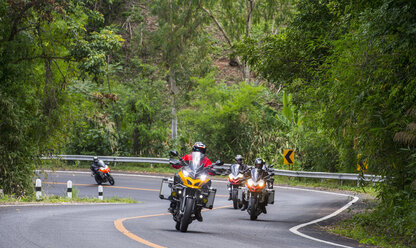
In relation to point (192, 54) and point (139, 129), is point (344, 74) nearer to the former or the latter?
point (139, 129)

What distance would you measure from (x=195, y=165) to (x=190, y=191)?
1.88 feet

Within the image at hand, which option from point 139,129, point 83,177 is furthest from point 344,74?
point 139,129

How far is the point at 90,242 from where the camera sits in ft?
29.0

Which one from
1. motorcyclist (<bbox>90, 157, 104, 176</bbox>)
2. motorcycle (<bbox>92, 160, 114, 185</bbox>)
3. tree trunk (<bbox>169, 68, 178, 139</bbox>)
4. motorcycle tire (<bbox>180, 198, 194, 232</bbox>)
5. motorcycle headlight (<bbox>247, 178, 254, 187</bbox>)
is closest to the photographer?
motorcycle tire (<bbox>180, 198, 194, 232</bbox>)

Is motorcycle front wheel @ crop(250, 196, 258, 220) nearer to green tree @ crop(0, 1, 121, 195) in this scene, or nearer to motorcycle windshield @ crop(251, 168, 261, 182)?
motorcycle windshield @ crop(251, 168, 261, 182)

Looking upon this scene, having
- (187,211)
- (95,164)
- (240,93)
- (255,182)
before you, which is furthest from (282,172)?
(187,211)

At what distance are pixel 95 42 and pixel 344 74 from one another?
9.87 m

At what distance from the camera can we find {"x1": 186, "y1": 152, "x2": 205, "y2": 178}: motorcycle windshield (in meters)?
11.2

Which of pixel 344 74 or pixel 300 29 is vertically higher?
pixel 300 29

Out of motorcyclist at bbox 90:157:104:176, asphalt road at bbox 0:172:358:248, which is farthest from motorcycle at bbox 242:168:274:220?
motorcyclist at bbox 90:157:104:176

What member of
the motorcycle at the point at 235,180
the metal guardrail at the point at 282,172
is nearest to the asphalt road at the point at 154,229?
the motorcycle at the point at 235,180

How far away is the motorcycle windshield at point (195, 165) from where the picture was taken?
1118 cm

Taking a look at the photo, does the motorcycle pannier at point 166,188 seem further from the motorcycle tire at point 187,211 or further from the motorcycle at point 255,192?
the motorcycle at point 255,192

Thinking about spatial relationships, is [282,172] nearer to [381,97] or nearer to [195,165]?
[381,97]
